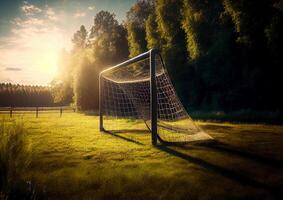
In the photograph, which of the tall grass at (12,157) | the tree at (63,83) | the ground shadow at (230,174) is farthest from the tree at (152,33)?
the tall grass at (12,157)

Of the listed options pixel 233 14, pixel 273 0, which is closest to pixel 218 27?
pixel 233 14

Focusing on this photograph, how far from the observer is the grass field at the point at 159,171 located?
3.85m

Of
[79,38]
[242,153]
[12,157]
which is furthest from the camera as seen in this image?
[79,38]

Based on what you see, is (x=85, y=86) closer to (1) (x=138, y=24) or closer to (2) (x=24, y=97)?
(1) (x=138, y=24)

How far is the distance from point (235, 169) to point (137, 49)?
23.3m

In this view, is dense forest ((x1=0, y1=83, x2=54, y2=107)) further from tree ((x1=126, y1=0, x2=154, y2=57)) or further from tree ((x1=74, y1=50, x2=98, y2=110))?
tree ((x1=126, y1=0, x2=154, y2=57))

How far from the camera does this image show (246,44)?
52.4 feet

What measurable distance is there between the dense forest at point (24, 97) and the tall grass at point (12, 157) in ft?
192

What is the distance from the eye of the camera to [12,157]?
3291 millimetres

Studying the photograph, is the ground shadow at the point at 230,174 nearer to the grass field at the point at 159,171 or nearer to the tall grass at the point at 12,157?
the grass field at the point at 159,171

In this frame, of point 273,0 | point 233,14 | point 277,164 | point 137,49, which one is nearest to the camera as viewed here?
point 277,164

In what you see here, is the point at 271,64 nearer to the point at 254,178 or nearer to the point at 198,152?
the point at 198,152

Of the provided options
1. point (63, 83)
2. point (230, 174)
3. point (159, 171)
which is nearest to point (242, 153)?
point (230, 174)

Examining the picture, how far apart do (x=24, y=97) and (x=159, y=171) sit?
64.4 metres
